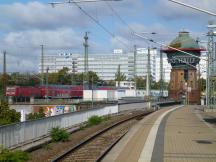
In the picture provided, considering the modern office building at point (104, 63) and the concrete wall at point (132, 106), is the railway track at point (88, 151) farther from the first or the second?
the modern office building at point (104, 63)

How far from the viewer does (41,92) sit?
102 metres

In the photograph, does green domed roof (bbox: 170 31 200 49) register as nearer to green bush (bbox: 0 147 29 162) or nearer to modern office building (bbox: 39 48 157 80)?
modern office building (bbox: 39 48 157 80)

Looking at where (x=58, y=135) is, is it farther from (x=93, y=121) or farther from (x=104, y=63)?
(x=104, y=63)

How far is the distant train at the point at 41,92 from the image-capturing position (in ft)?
323

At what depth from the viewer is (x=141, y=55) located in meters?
173

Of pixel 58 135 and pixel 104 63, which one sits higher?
pixel 104 63

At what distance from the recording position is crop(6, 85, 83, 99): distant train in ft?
323

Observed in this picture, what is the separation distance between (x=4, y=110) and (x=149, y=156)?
1423 centimetres

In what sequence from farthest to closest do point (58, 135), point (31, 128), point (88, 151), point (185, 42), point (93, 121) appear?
point (185, 42), point (93, 121), point (58, 135), point (31, 128), point (88, 151)

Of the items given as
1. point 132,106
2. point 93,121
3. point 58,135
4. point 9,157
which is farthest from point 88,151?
point 132,106

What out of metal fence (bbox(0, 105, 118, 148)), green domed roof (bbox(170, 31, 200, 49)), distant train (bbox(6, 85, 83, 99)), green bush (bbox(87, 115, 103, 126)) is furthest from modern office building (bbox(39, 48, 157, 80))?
metal fence (bbox(0, 105, 118, 148))

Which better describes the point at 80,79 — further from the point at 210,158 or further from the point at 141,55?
the point at 210,158

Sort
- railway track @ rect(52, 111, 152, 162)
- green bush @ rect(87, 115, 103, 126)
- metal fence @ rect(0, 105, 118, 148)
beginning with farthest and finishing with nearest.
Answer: green bush @ rect(87, 115, 103, 126)
metal fence @ rect(0, 105, 118, 148)
railway track @ rect(52, 111, 152, 162)

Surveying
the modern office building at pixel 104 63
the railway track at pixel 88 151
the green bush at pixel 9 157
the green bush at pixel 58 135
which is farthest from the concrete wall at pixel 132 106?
the modern office building at pixel 104 63
